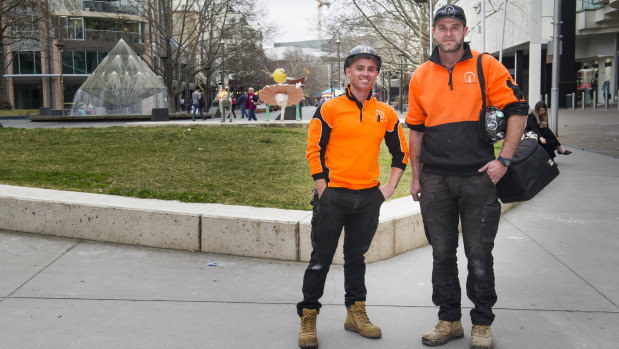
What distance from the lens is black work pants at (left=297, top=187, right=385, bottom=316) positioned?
12.7 feet

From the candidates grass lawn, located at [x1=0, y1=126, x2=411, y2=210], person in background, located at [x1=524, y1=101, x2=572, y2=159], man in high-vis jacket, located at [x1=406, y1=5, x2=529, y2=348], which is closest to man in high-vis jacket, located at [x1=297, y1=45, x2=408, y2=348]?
man in high-vis jacket, located at [x1=406, y1=5, x2=529, y2=348]

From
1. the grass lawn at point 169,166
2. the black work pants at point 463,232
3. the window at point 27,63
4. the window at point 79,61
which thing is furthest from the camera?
the window at point 79,61

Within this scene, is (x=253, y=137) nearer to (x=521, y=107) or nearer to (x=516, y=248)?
(x=516, y=248)

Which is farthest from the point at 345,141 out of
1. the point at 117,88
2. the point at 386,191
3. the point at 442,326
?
the point at 117,88

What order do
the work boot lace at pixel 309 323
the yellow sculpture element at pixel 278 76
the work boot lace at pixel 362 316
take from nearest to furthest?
the work boot lace at pixel 309 323 → the work boot lace at pixel 362 316 → the yellow sculpture element at pixel 278 76

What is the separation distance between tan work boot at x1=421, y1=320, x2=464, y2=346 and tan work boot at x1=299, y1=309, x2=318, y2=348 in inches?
26.5

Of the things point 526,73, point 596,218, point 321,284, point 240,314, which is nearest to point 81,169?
point 240,314

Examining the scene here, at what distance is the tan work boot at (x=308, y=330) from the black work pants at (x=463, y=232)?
0.79 m

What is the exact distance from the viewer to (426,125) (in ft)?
12.7

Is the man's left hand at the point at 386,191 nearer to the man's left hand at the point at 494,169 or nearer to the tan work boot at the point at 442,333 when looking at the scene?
the man's left hand at the point at 494,169

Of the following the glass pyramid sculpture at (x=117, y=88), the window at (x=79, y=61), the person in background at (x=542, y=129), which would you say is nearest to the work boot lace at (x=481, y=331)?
the person in background at (x=542, y=129)

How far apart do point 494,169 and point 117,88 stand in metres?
34.1

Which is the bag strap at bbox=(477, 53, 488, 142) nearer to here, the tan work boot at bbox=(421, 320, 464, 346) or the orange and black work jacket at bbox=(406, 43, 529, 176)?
the orange and black work jacket at bbox=(406, 43, 529, 176)

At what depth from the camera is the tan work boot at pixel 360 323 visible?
3.95 meters
